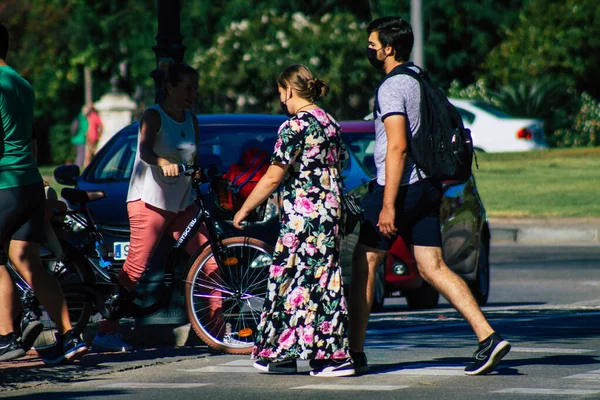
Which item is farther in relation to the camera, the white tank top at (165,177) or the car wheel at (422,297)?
the car wheel at (422,297)

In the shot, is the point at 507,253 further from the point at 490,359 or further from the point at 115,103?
the point at 115,103

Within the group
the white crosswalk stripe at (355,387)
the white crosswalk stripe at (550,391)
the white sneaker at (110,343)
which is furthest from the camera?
the white sneaker at (110,343)

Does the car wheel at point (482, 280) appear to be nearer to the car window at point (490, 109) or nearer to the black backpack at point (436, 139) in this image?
the black backpack at point (436, 139)

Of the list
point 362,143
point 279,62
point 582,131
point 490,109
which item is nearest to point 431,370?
point 362,143

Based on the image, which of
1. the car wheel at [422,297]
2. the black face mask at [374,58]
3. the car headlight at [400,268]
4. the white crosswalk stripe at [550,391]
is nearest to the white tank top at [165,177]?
the black face mask at [374,58]

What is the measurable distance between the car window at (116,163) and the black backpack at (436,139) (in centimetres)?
320

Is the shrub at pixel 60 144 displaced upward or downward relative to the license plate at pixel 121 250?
upward

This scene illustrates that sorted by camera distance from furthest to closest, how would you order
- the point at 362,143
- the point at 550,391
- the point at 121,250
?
1. the point at 362,143
2. the point at 121,250
3. the point at 550,391

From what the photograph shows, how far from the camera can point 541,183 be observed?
2317 cm

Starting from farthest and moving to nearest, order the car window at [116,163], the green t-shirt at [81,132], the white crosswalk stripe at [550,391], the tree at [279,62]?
1. the tree at [279,62]
2. the green t-shirt at [81,132]
3. the car window at [116,163]
4. the white crosswalk stripe at [550,391]

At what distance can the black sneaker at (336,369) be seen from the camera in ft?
23.9

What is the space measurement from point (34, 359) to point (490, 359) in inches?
103

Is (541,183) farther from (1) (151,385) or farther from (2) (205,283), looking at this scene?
(1) (151,385)

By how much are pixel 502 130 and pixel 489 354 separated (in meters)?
22.3
